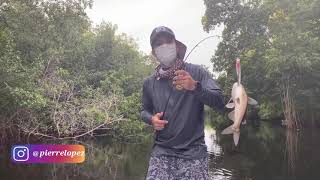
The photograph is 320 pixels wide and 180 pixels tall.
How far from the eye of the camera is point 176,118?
3277mm

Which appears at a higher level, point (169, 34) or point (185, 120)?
point (169, 34)

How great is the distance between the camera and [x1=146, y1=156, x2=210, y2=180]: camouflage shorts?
3250mm

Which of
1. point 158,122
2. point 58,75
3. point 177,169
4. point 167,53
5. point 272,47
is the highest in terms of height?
point 272,47

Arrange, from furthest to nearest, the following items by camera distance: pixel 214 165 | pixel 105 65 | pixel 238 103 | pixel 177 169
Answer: pixel 105 65 → pixel 214 165 → pixel 177 169 → pixel 238 103

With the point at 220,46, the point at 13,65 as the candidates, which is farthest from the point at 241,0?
the point at 13,65

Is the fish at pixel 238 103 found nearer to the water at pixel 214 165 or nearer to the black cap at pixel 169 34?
the black cap at pixel 169 34

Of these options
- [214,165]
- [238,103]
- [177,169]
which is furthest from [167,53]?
[214,165]

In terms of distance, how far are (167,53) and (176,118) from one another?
0.44m

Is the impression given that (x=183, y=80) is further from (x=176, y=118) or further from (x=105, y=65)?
(x=105, y=65)

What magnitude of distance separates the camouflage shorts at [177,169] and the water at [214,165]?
9.63 m

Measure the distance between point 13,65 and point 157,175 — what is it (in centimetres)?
1426

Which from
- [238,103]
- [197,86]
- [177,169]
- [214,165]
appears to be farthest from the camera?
[214,165]

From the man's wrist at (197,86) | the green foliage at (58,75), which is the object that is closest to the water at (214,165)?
the green foliage at (58,75)

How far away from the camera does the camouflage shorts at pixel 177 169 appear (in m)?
3.25
